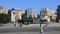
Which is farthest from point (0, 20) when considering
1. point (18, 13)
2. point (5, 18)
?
point (18, 13)

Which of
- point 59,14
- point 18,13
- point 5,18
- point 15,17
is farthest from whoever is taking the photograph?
point 18,13

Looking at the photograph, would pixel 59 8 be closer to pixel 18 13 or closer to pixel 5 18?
pixel 18 13

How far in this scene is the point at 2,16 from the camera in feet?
297

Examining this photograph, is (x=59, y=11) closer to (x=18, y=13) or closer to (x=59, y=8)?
(x=59, y=8)

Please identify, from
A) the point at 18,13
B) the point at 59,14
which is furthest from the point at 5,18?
the point at 18,13

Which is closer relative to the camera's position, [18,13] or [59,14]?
[59,14]

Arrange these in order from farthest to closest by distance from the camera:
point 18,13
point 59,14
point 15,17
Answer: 1. point 18,13
2. point 15,17
3. point 59,14

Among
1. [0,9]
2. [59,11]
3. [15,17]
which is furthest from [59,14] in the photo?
[0,9]

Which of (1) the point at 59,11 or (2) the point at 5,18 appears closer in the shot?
(2) the point at 5,18

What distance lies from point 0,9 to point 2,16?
110217 millimetres

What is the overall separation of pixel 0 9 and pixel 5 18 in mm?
112339

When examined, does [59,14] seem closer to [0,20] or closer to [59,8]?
[59,8]

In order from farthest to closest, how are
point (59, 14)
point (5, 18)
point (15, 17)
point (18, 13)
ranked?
point (18, 13)
point (15, 17)
point (59, 14)
point (5, 18)

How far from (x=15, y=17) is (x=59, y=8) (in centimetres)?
3806
